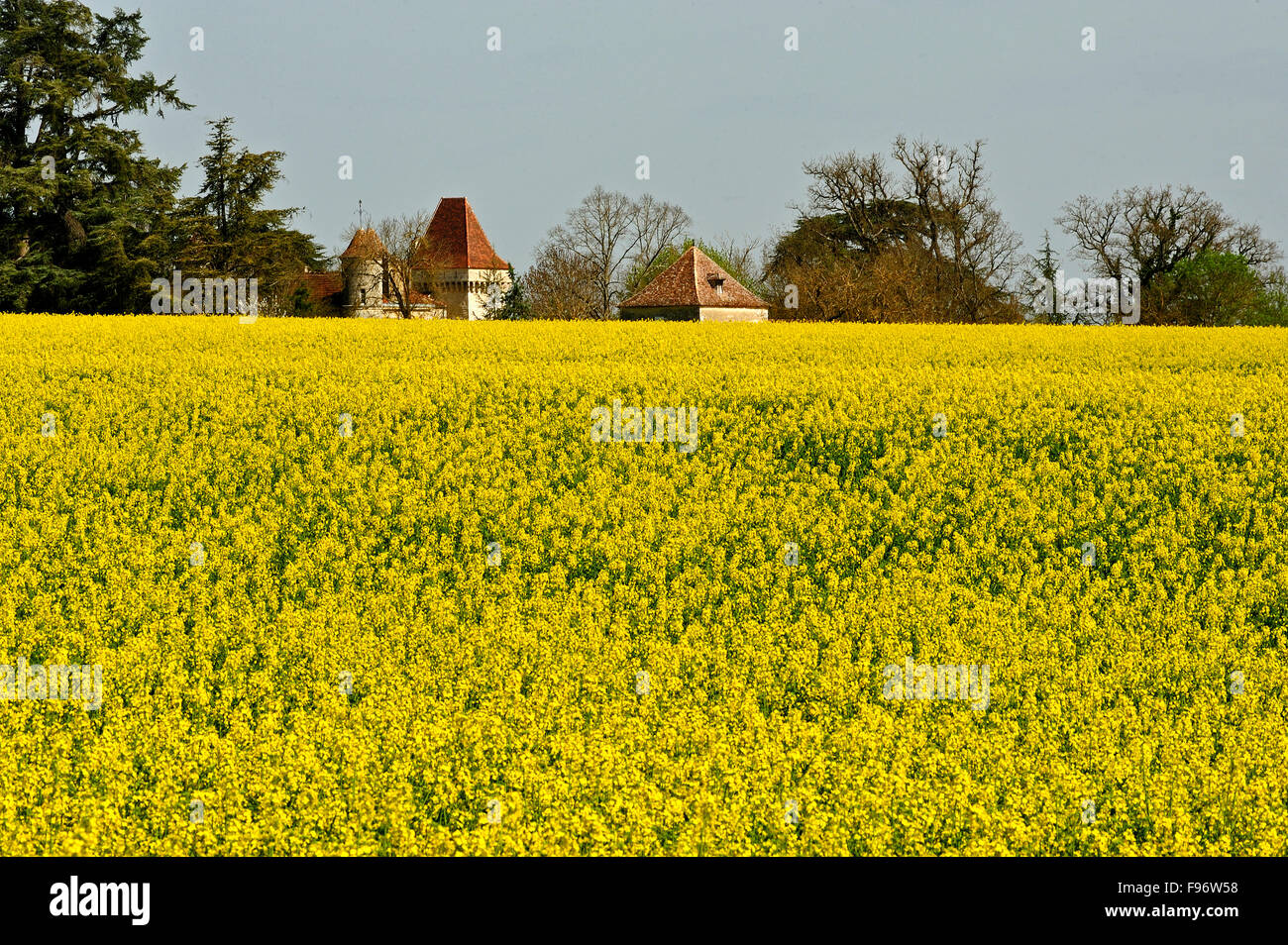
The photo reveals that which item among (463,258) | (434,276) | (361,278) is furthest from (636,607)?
(463,258)

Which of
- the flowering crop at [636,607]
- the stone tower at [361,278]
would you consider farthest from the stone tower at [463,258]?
the flowering crop at [636,607]

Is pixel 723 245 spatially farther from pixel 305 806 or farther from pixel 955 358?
pixel 305 806

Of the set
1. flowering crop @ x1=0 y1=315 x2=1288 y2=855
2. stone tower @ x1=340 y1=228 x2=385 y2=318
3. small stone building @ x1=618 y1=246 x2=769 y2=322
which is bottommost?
flowering crop @ x1=0 y1=315 x2=1288 y2=855

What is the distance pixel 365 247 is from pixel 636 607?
69.9 m

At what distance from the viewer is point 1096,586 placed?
12.0m

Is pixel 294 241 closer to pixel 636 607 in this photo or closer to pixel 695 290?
pixel 695 290

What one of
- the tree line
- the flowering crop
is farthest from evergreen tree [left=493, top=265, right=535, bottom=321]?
the flowering crop

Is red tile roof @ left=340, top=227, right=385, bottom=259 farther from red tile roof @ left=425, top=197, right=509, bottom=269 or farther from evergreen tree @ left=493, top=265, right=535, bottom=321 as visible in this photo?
red tile roof @ left=425, top=197, right=509, bottom=269

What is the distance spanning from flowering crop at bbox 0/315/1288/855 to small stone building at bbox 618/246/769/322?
148 ft

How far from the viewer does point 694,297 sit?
67.9m

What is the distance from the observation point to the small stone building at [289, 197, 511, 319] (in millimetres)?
71500

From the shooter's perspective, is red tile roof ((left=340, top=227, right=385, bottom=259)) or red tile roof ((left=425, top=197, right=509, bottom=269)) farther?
red tile roof ((left=425, top=197, right=509, bottom=269))

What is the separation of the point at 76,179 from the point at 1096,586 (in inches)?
2112
